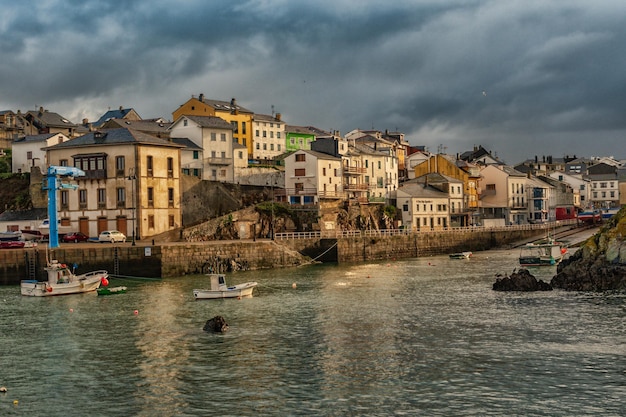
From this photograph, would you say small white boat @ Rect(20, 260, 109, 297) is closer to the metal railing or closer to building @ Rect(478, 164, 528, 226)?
the metal railing

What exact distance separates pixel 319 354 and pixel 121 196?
50.2 meters

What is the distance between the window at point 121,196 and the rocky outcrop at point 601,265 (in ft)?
138

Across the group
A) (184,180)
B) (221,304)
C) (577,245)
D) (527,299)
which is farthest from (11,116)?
(527,299)

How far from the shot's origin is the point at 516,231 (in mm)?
113562

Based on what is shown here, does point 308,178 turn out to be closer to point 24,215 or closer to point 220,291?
point 24,215

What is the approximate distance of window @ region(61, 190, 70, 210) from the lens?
8231cm

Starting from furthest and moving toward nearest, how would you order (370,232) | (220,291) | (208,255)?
(370,232)
(208,255)
(220,291)

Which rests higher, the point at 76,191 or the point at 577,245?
the point at 76,191

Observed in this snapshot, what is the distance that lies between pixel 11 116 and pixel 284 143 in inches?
2247

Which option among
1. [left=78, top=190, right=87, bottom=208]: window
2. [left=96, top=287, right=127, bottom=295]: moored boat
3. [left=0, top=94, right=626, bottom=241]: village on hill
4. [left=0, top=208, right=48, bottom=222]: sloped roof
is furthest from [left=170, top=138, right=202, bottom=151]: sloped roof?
[left=96, top=287, right=127, bottom=295]: moored boat

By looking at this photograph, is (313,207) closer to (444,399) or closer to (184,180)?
(184,180)

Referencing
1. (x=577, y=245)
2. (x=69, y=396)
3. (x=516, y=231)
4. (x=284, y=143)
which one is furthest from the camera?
(x=284, y=143)

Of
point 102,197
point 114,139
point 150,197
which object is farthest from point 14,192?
point 150,197

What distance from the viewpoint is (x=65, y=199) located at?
82.5 meters
